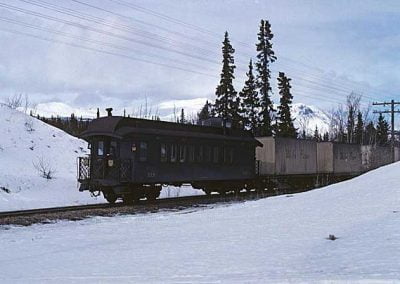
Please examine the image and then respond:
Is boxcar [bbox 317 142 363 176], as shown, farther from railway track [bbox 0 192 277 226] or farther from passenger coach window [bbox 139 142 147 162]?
passenger coach window [bbox 139 142 147 162]

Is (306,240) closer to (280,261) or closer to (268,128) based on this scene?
(280,261)

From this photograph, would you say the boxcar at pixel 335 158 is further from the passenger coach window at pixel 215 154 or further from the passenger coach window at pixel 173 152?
the passenger coach window at pixel 173 152

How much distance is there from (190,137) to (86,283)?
16931 mm

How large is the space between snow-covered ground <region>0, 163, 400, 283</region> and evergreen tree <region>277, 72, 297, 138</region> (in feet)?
128

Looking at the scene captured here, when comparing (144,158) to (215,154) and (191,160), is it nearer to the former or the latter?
(191,160)

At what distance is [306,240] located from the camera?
8805 mm

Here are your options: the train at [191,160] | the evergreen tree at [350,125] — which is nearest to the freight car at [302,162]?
the train at [191,160]

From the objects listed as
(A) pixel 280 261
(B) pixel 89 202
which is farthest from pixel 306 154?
(A) pixel 280 261

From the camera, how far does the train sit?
67.6 feet

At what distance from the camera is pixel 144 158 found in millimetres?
20812

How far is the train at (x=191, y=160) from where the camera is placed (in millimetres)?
20594

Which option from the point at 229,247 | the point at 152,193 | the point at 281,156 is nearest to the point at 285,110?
the point at 281,156

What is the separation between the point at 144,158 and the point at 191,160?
129 inches

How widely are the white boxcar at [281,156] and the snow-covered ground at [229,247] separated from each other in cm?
1485
